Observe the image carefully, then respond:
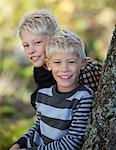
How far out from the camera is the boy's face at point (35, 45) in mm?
3529

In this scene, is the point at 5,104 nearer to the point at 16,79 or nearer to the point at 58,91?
the point at 16,79

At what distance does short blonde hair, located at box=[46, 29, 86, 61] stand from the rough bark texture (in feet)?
0.84

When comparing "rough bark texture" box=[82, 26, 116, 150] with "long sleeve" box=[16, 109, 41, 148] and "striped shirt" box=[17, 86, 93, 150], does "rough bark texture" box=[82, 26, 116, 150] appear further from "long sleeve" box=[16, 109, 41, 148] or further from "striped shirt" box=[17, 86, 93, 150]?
"long sleeve" box=[16, 109, 41, 148]

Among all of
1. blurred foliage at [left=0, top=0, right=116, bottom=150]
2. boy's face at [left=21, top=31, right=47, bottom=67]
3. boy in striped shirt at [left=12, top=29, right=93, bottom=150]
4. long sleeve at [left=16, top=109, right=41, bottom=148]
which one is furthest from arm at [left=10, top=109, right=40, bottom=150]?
blurred foliage at [left=0, top=0, right=116, bottom=150]

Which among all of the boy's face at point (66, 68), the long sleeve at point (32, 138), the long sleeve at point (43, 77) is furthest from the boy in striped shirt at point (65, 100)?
the long sleeve at point (43, 77)

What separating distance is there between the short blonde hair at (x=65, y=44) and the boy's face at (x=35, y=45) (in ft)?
0.96

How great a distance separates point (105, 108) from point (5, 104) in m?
8.50

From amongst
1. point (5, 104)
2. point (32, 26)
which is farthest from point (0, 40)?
point (32, 26)

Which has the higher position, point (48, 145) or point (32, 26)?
point (32, 26)

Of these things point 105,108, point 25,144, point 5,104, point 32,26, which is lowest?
point 5,104

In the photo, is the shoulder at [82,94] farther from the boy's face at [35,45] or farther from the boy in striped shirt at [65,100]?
the boy's face at [35,45]

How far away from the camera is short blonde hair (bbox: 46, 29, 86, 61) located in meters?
3.10

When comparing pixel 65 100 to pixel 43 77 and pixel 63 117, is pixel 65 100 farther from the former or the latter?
pixel 43 77

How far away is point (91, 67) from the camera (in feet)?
11.6
